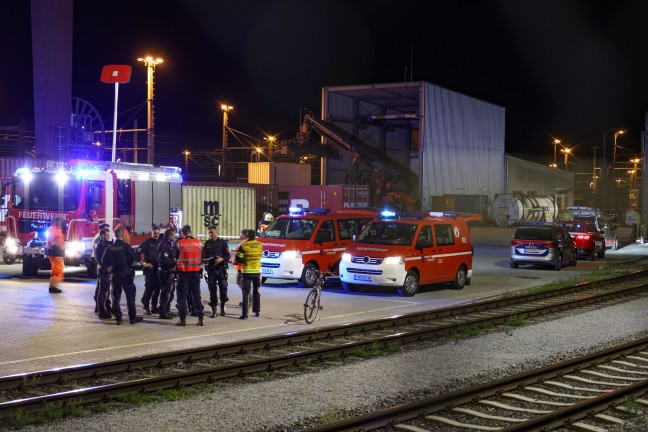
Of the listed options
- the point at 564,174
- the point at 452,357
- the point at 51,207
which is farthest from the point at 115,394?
the point at 564,174

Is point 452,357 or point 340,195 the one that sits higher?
point 340,195

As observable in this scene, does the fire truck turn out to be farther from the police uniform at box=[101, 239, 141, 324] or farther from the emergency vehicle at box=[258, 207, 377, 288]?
the police uniform at box=[101, 239, 141, 324]

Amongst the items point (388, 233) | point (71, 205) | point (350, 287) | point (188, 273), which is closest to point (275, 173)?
point (71, 205)

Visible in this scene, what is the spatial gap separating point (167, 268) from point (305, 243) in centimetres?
559

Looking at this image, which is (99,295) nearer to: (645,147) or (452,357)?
(452,357)

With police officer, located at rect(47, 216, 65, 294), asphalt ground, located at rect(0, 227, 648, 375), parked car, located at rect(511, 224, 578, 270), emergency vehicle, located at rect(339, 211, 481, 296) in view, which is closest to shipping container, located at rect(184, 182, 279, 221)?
parked car, located at rect(511, 224, 578, 270)

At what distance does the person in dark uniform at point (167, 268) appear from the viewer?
15.1 meters

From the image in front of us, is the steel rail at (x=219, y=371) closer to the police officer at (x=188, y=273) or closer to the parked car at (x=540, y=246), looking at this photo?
the police officer at (x=188, y=273)

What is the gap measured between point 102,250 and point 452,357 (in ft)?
23.7

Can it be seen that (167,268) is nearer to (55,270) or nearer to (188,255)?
(188,255)

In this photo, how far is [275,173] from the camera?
161ft

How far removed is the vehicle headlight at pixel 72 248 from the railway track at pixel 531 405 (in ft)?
45.7

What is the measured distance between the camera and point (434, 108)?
5231 centimetres

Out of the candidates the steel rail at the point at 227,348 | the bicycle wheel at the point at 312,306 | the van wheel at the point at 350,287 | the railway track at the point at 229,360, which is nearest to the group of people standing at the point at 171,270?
the bicycle wheel at the point at 312,306
